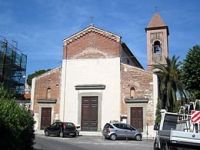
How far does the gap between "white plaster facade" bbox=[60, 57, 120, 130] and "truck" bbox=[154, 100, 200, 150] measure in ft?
64.8

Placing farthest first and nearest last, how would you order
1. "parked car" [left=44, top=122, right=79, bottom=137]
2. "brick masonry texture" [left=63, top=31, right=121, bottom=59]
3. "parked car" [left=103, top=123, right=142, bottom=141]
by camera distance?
"brick masonry texture" [left=63, top=31, right=121, bottom=59] → "parked car" [left=44, top=122, right=79, bottom=137] → "parked car" [left=103, top=123, right=142, bottom=141]

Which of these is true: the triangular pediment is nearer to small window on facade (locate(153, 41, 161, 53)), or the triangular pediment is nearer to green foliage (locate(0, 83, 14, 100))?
small window on facade (locate(153, 41, 161, 53))

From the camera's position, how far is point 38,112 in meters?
38.5

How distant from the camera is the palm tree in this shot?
36531 millimetres

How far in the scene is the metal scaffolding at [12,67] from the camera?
1433 inches

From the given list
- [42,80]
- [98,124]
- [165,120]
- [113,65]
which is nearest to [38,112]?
[42,80]

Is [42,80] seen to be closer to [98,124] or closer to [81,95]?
[81,95]

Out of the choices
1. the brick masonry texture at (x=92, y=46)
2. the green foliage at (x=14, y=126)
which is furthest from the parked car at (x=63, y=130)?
the green foliage at (x=14, y=126)

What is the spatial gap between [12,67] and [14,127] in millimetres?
28464

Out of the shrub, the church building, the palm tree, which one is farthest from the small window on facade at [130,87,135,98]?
the shrub

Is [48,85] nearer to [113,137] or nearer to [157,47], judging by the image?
[113,137]

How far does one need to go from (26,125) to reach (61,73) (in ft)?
86.3

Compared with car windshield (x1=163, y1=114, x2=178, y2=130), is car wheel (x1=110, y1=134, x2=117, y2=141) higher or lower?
→ lower

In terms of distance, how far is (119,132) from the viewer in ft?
99.1
